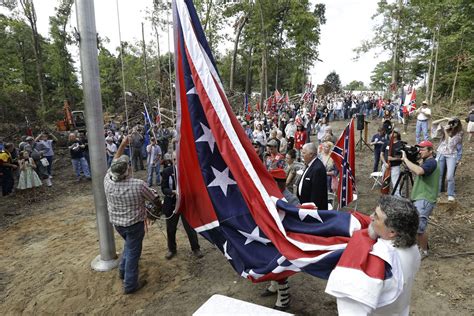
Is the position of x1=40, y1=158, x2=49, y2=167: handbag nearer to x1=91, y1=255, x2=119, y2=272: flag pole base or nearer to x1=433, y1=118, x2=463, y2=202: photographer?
x1=91, y1=255, x2=119, y2=272: flag pole base

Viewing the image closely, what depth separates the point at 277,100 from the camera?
2170 cm

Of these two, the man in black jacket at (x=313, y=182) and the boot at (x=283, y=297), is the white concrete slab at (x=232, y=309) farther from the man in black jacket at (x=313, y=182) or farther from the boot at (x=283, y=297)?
the man in black jacket at (x=313, y=182)

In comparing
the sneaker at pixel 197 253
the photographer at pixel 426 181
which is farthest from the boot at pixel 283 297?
the photographer at pixel 426 181

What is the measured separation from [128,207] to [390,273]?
3.70 m

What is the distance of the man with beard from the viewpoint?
1.80 meters

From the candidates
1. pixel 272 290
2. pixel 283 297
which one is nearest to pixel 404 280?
pixel 283 297

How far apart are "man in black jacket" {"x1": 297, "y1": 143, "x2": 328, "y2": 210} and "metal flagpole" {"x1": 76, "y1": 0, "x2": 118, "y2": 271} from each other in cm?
322

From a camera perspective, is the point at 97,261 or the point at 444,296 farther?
the point at 97,261

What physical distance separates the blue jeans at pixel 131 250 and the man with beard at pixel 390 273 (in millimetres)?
3547

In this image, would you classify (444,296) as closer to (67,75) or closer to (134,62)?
(67,75)

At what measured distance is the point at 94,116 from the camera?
518cm

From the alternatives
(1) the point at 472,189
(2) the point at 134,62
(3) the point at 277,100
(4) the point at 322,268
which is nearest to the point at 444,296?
(4) the point at 322,268

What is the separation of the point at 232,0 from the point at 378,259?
1174 inches

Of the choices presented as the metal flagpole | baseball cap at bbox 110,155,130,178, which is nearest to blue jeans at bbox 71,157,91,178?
the metal flagpole
